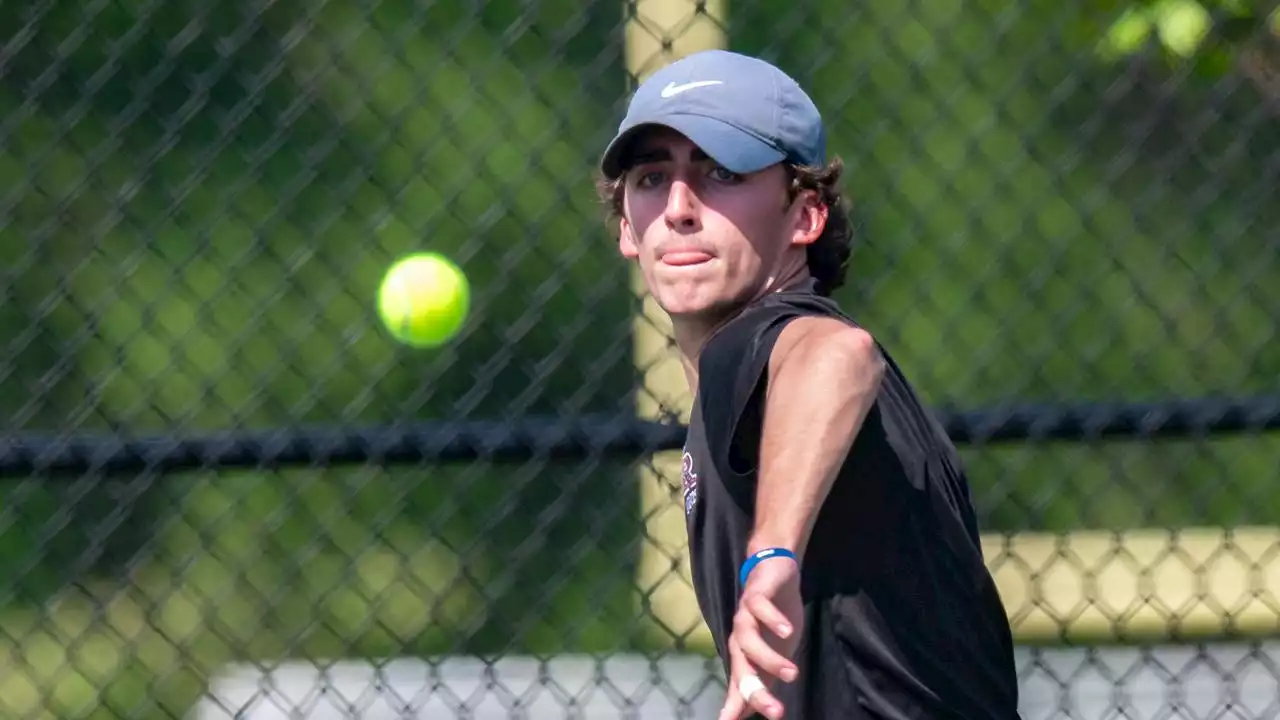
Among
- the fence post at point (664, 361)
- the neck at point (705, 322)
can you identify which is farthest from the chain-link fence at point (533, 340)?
the neck at point (705, 322)

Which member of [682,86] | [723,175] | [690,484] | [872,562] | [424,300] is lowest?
[424,300]

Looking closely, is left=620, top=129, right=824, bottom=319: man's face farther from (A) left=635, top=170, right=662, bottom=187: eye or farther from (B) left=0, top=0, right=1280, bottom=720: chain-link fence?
(B) left=0, top=0, right=1280, bottom=720: chain-link fence

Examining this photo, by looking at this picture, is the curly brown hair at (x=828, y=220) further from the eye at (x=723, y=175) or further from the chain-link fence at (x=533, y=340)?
the chain-link fence at (x=533, y=340)

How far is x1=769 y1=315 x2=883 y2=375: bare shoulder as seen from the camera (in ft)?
6.42

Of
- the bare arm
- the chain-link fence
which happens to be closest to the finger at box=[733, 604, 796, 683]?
the bare arm

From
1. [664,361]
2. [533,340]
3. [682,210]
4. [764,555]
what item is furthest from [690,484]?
[533,340]

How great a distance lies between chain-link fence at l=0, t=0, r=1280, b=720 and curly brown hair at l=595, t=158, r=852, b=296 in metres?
1.01

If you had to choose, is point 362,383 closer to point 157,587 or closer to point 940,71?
point 157,587

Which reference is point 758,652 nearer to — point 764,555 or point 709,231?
point 764,555

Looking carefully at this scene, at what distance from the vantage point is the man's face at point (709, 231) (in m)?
2.25

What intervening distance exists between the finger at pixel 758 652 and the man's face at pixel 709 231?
1.83 ft

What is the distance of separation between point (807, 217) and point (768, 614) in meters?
0.71

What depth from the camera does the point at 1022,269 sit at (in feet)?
22.0

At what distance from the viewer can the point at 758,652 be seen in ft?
5.78
